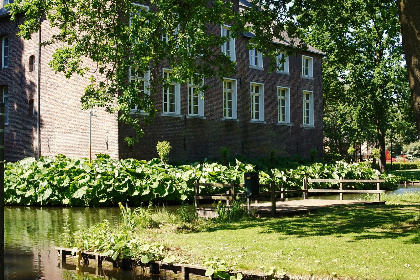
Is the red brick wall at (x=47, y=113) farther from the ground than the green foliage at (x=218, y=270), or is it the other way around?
the red brick wall at (x=47, y=113)

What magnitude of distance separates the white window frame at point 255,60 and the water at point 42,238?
17588mm

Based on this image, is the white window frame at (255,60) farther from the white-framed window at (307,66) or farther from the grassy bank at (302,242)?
the grassy bank at (302,242)

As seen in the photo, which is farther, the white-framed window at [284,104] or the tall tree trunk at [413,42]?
the white-framed window at [284,104]

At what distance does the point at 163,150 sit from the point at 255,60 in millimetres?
11203

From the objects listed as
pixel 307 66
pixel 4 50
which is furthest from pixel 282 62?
pixel 307 66

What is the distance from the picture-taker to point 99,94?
16250 millimetres

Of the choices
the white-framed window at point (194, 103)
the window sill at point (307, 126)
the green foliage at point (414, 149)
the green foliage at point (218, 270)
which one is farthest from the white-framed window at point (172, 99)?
the green foliage at point (414, 149)

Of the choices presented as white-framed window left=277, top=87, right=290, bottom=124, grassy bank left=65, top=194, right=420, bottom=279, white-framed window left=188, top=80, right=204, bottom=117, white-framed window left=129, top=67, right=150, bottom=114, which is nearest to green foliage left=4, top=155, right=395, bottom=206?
white-framed window left=129, top=67, right=150, bottom=114

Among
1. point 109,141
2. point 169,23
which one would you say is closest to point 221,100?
point 109,141

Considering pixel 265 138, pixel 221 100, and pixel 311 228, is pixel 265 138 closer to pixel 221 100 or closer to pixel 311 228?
pixel 221 100

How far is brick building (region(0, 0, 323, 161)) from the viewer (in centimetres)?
2542

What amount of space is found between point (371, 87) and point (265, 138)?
30.7 ft

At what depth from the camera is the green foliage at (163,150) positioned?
2470 centimetres

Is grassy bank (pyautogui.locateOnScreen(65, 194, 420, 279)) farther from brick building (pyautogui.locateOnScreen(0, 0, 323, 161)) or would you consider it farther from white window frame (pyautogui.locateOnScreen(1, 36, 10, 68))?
white window frame (pyautogui.locateOnScreen(1, 36, 10, 68))
